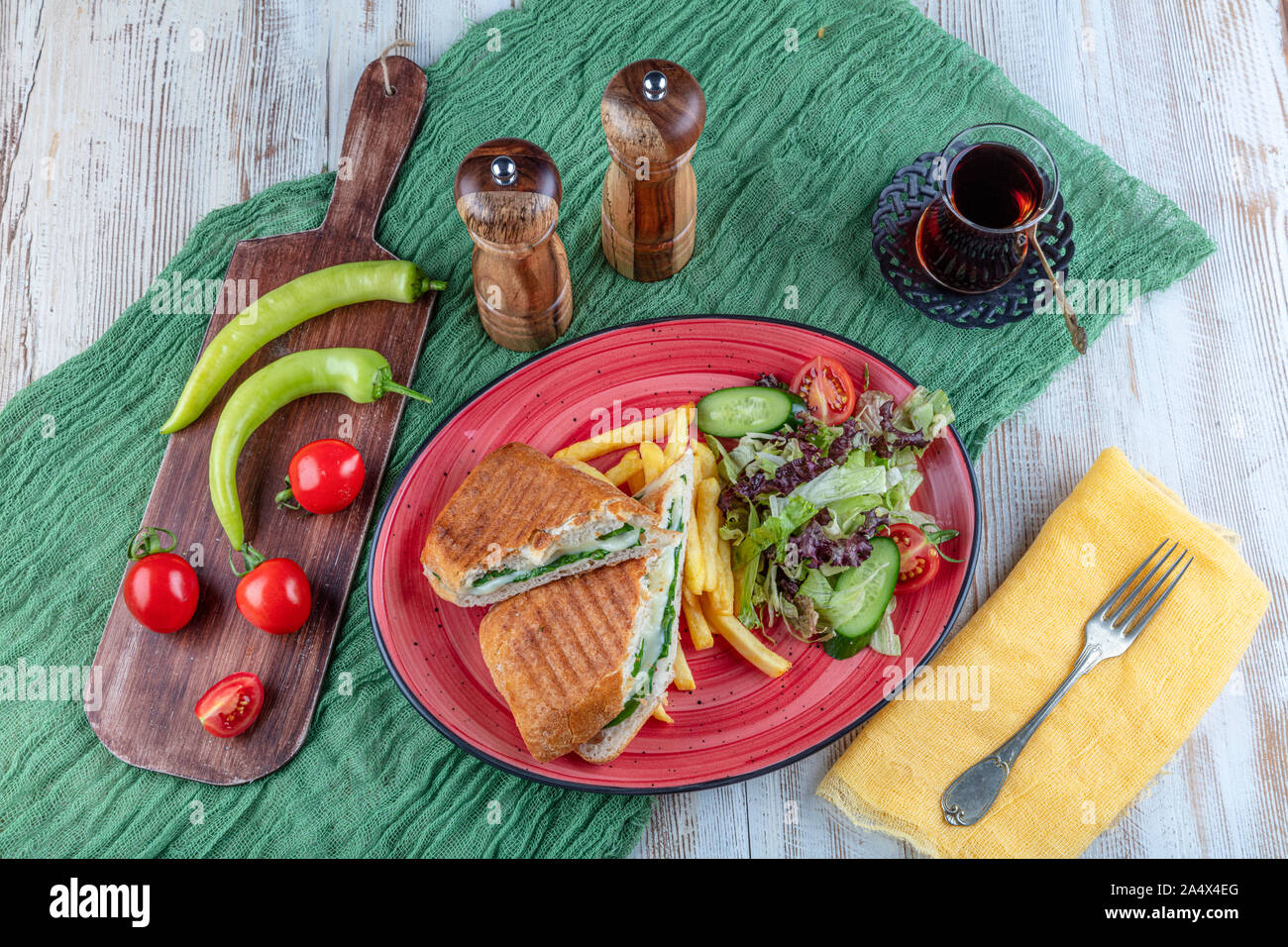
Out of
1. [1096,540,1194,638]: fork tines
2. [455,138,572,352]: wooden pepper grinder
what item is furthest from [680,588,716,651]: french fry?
[1096,540,1194,638]: fork tines

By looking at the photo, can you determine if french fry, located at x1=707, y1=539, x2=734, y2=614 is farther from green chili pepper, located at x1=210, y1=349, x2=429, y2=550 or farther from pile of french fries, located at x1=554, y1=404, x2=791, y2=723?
green chili pepper, located at x1=210, y1=349, x2=429, y2=550

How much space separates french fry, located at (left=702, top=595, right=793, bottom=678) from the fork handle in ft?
2.58

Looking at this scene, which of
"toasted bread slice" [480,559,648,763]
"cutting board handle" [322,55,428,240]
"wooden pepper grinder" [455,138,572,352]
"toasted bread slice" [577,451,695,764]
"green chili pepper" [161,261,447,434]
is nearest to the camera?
"wooden pepper grinder" [455,138,572,352]

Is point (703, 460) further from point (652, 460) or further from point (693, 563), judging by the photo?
point (693, 563)

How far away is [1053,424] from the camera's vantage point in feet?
12.8

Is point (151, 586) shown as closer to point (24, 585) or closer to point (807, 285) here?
point (24, 585)

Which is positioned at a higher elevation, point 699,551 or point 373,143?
point 373,143

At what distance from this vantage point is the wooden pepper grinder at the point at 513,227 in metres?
2.96

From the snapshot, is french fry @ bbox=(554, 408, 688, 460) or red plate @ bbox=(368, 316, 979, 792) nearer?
red plate @ bbox=(368, 316, 979, 792)

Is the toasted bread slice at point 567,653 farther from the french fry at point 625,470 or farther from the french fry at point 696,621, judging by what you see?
the french fry at point 625,470

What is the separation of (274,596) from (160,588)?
0.44m

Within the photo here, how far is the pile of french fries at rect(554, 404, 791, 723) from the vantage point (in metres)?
3.30

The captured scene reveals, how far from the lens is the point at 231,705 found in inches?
134

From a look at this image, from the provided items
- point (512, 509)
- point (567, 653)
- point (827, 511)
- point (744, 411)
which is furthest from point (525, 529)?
point (827, 511)
